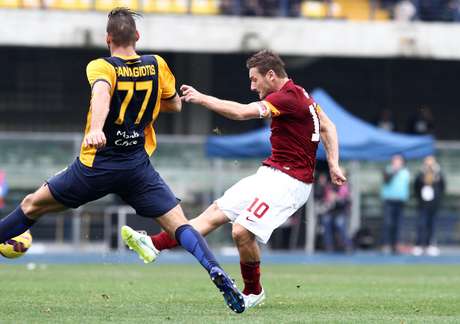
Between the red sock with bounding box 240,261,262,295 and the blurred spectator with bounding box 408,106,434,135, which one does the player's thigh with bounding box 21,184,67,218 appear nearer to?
the red sock with bounding box 240,261,262,295

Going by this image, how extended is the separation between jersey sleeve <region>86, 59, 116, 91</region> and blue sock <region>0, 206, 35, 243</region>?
1222mm

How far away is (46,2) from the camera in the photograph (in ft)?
92.2

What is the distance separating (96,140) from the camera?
8.33 meters

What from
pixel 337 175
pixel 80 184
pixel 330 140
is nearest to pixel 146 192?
pixel 80 184

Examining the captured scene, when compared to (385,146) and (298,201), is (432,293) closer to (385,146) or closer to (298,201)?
(298,201)

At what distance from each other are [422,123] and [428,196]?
14.8ft

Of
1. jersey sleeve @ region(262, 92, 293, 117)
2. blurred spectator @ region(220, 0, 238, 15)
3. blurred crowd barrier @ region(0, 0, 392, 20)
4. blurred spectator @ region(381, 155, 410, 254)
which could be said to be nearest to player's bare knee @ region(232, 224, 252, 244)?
jersey sleeve @ region(262, 92, 293, 117)

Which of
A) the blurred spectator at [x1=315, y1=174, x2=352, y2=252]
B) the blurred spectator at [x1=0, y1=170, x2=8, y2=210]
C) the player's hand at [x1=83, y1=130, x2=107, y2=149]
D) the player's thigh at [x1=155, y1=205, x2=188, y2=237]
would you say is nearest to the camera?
the player's hand at [x1=83, y1=130, x2=107, y2=149]

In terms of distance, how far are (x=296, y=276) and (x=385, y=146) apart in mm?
8605

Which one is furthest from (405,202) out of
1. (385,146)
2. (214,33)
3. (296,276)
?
(296,276)

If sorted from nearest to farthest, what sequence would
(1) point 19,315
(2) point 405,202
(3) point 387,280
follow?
(1) point 19,315
(3) point 387,280
(2) point 405,202

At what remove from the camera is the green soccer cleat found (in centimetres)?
956

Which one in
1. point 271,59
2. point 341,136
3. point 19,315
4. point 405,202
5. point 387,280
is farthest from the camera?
point 405,202

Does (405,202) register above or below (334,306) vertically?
below
